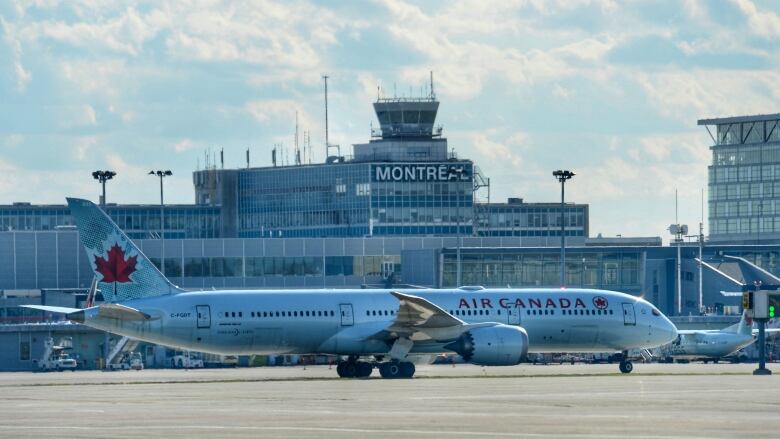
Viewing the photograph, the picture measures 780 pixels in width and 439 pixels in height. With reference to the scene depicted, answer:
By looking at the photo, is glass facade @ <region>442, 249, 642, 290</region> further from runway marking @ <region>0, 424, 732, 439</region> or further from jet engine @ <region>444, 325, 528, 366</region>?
runway marking @ <region>0, 424, 732, 439</region>

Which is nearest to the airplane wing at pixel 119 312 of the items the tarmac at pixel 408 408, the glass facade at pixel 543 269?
the tarmac at pixel 408 408

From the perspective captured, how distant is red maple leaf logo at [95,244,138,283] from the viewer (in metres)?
74.1

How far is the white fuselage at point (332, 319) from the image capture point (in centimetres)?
7356

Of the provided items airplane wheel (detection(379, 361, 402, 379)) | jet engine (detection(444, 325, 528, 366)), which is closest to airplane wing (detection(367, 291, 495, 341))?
jet engine (detection(444, 325, 528, 366))

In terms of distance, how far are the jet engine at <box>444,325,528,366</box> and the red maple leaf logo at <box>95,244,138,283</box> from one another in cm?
1486

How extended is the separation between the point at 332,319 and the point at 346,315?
674mm

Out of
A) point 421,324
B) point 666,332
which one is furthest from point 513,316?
point 666,332

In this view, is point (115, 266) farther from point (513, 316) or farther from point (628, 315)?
point (628, 315)

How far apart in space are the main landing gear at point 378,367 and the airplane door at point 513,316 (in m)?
5.78

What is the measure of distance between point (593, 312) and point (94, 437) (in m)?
44.1

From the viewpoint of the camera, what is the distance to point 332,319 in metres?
74.8

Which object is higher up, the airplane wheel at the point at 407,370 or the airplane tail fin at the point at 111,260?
the airplane tail fin at the point at 111,260

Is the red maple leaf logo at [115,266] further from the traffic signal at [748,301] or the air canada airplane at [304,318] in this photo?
the traffic signal at [748,301]

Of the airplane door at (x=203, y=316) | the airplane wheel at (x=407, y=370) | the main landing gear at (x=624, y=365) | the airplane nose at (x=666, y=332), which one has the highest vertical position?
the airplane door at (x=203, y=316)
